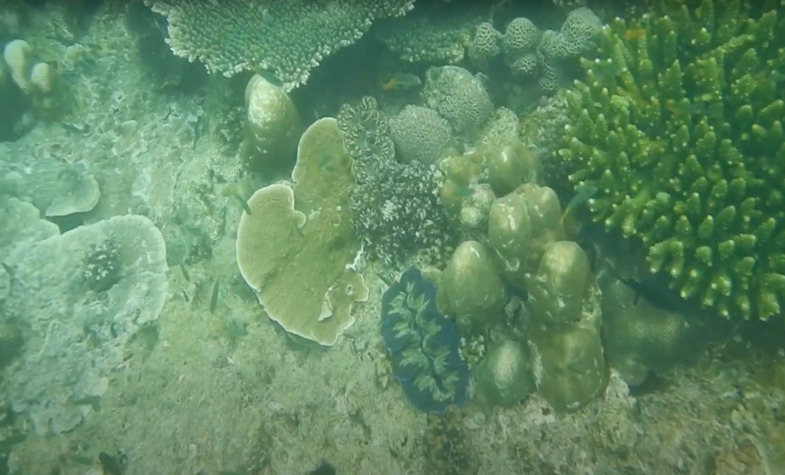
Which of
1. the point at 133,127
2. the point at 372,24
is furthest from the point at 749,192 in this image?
the point at 133,127

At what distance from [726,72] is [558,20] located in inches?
80.5

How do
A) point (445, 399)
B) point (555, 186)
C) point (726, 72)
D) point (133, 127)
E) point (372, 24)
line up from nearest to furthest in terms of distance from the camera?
point (726, 72), point (445, 399), point (555, 186), point (372, 24), point (133, 127)

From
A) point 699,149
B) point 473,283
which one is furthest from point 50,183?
point 699,149

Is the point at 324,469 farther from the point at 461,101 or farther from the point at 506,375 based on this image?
the point at 461,101

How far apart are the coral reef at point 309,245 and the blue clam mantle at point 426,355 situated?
64 cm

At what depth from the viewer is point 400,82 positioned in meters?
4.98

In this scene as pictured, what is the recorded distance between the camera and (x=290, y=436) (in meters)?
4.53

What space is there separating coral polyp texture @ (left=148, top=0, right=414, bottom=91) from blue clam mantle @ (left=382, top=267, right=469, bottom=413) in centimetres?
249

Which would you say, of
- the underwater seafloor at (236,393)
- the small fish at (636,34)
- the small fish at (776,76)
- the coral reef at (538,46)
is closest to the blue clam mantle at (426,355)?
the underwater seafloor at (236,393)

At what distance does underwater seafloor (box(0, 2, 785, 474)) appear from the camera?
3.69 meters

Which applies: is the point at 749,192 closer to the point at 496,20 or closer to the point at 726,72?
the point at 726,72

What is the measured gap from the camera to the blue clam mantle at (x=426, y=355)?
430 centimetres

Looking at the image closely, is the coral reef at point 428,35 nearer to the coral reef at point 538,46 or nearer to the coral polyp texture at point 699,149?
the coral reef at point 538,46

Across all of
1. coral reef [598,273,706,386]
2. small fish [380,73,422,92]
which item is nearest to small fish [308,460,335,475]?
coral reef [598,273,706,386]
